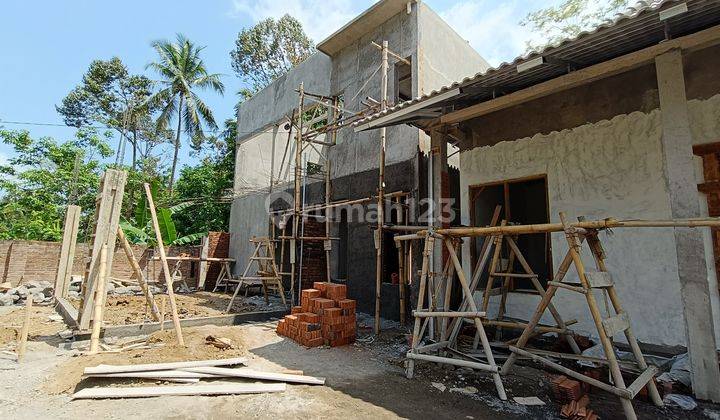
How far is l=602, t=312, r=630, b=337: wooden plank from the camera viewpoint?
10.9ft

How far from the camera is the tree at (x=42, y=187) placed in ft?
54.7

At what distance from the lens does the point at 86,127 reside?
22.8 metres

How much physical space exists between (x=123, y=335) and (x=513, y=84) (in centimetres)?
763

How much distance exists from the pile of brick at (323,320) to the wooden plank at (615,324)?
13.0 ft

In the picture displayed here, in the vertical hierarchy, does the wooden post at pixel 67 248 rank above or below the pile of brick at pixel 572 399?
above

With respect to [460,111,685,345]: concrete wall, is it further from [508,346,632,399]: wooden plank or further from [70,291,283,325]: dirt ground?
[70,291,283,325]: dirt ground

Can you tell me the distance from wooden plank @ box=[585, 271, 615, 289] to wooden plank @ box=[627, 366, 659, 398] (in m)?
0.89

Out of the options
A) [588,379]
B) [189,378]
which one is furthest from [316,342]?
[588,379]

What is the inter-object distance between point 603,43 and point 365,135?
20.1ft

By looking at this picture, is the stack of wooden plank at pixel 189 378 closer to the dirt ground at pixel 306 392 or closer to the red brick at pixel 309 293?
the dirt ground at pixel 306 392

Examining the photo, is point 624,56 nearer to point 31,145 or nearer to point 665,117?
point 665,117

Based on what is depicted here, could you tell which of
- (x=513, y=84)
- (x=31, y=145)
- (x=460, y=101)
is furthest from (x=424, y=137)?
(x=31, y=145)

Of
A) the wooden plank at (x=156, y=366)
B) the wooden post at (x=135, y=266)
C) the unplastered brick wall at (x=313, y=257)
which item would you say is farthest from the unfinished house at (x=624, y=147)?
the unplastered brick wall at (x=313, y=257)

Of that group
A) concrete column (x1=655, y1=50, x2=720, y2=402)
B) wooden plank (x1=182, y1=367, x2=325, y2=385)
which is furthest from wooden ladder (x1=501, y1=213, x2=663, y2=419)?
wooden plank (x1=182, y1=367, x2=325, y2=385)
